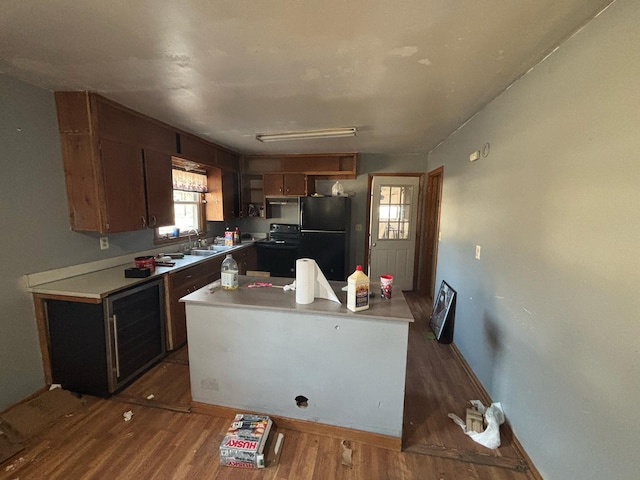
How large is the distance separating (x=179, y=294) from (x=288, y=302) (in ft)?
5.23

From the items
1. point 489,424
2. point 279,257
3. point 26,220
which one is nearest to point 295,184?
point 279,257

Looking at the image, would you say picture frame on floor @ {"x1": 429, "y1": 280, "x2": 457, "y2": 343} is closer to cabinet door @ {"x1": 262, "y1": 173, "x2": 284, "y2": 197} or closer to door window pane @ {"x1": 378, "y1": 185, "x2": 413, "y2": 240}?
door window pane @ {"x1": 378, "y1": 185, "x2": 413, "y2": 240}

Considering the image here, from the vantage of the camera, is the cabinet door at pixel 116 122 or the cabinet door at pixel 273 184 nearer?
the cabinet door at pixel 116 122

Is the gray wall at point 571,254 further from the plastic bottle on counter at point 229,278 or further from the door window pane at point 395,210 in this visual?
the door window pane at point 395,210

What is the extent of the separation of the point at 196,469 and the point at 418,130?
347 cm

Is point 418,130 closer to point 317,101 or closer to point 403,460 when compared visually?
point 317,101

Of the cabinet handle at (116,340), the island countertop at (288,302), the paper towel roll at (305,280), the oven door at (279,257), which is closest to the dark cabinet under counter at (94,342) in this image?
the cabinet handle at (116,340)

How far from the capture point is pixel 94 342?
2045mm

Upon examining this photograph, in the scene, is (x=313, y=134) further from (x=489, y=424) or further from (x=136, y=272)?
(x=489, y=424)

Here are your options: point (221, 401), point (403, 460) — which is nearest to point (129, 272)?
point (221, 401)

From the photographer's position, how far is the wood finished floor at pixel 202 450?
5.02 feet

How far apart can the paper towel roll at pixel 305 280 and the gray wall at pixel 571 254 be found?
130cm

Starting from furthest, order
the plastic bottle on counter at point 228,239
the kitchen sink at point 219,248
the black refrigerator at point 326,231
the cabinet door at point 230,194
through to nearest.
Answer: the black refrigerator at point 326,231 < the cabinet door at point 230,194 < the plastic bottle on counter at point 228,239 < the kitchen sink at point 219,248

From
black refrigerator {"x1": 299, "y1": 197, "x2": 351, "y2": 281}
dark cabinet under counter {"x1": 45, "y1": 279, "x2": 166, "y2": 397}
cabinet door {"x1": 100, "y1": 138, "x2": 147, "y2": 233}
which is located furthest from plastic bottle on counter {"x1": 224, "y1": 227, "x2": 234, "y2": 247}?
dark cabinet under counter {"x1": 45, "y1": 279, "x2": 166, "y2": 397}
